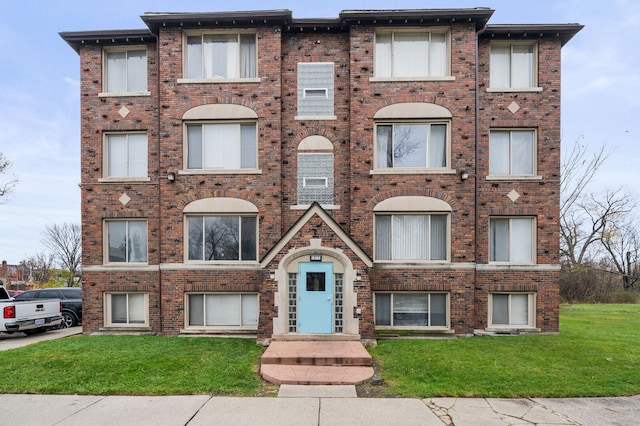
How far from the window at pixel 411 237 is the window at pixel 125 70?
9122 millimetres

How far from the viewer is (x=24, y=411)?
600 centimetres

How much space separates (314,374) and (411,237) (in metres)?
5.49

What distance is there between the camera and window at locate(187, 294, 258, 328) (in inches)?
450

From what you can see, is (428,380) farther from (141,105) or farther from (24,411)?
(141,105)

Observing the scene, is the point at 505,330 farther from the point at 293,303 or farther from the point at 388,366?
the point at 293,303

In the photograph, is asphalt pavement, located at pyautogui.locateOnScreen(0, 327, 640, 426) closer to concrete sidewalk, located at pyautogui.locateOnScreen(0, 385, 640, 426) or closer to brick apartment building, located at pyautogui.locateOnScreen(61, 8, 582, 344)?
concrete sidewalk, located at pyautogui.locateOnScreen(0, 385, 640, 426)

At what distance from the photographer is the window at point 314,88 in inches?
458

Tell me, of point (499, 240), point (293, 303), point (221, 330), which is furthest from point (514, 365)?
point (221, 330)

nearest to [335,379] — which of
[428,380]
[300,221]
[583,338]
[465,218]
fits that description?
[428,380]

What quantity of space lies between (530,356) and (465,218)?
413cm

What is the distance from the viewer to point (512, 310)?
37.9ft

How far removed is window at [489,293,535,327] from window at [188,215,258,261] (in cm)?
802

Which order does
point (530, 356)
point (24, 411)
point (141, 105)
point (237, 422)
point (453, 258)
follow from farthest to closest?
point (141, 105) < point (453, 258) < point (530, 356) < point (24, 411) < point (237, 422)

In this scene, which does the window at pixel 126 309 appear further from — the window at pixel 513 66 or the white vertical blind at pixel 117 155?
the window at pixel 513 66
